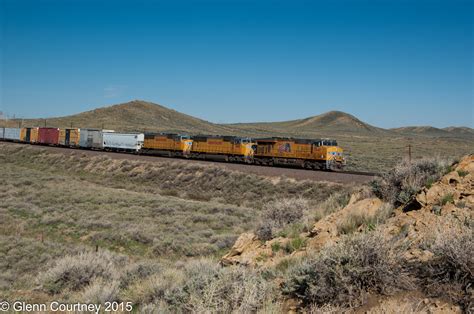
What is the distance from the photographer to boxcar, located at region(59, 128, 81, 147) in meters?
63.9

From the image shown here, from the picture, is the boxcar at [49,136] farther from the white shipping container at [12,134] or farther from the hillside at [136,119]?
the hillside at [136,119]

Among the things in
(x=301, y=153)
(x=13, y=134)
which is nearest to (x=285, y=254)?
(x=301, y=153)

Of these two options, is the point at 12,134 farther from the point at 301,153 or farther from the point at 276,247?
the point at 276,247

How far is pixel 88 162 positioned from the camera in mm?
49969

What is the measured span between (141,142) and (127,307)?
51062 millimetres

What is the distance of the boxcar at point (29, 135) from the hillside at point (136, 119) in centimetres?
5157

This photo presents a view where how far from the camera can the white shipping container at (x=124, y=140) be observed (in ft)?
186

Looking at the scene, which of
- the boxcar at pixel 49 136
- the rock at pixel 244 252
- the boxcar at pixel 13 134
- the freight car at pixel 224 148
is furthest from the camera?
the boxcar at pixel 13 134

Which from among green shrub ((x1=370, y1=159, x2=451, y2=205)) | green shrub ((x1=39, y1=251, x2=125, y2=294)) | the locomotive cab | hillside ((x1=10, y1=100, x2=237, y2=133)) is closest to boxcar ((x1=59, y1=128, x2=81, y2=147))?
the locomotive cab

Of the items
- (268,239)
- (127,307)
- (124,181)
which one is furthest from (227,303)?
(124,181)

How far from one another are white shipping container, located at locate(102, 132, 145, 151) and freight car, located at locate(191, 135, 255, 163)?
10787 mm

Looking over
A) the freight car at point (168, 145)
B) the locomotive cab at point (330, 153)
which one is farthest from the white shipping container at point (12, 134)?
the locomotive cab at point (330, 153)

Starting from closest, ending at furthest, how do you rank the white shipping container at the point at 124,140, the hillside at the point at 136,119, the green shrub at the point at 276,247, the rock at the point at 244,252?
the green shrub at the point at 276,247, the rock at the point at 244,252, the white shipping container at the point at 124,140, the hillside at the point at 136,119

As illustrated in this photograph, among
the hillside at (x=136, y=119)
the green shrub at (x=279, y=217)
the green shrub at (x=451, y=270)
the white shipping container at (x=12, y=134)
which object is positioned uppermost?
the hillside at (x=136, y=119)
